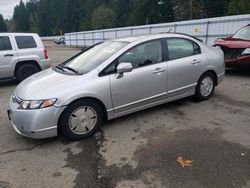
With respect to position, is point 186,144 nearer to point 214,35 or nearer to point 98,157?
point 98,157

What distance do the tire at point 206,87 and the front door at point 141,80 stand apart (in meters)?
0.99

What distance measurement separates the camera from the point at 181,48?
16.4 feet

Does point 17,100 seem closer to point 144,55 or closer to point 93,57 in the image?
point 93,57

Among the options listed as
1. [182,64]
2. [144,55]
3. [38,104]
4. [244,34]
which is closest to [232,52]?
[244,34]

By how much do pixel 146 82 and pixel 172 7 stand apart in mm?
53049

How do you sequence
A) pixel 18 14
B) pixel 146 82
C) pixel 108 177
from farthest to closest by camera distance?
pixel 18 14 < pixel 146 82 < pixel 108 177

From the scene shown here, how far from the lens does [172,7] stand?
174 feet

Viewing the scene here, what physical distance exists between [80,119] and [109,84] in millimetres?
735

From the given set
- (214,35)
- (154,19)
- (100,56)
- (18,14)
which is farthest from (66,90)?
(18,14)

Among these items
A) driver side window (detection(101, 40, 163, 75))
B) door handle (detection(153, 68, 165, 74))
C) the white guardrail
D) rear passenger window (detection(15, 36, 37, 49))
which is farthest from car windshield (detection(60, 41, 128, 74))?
the white guardrail

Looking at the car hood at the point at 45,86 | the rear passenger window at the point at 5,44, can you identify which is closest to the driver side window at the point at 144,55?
the car hood at the point at 45,86

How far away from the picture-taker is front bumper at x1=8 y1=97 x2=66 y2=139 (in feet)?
11.6

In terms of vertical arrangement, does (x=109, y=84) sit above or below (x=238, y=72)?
above

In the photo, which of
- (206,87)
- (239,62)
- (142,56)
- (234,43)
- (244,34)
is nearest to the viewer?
(142,56)
